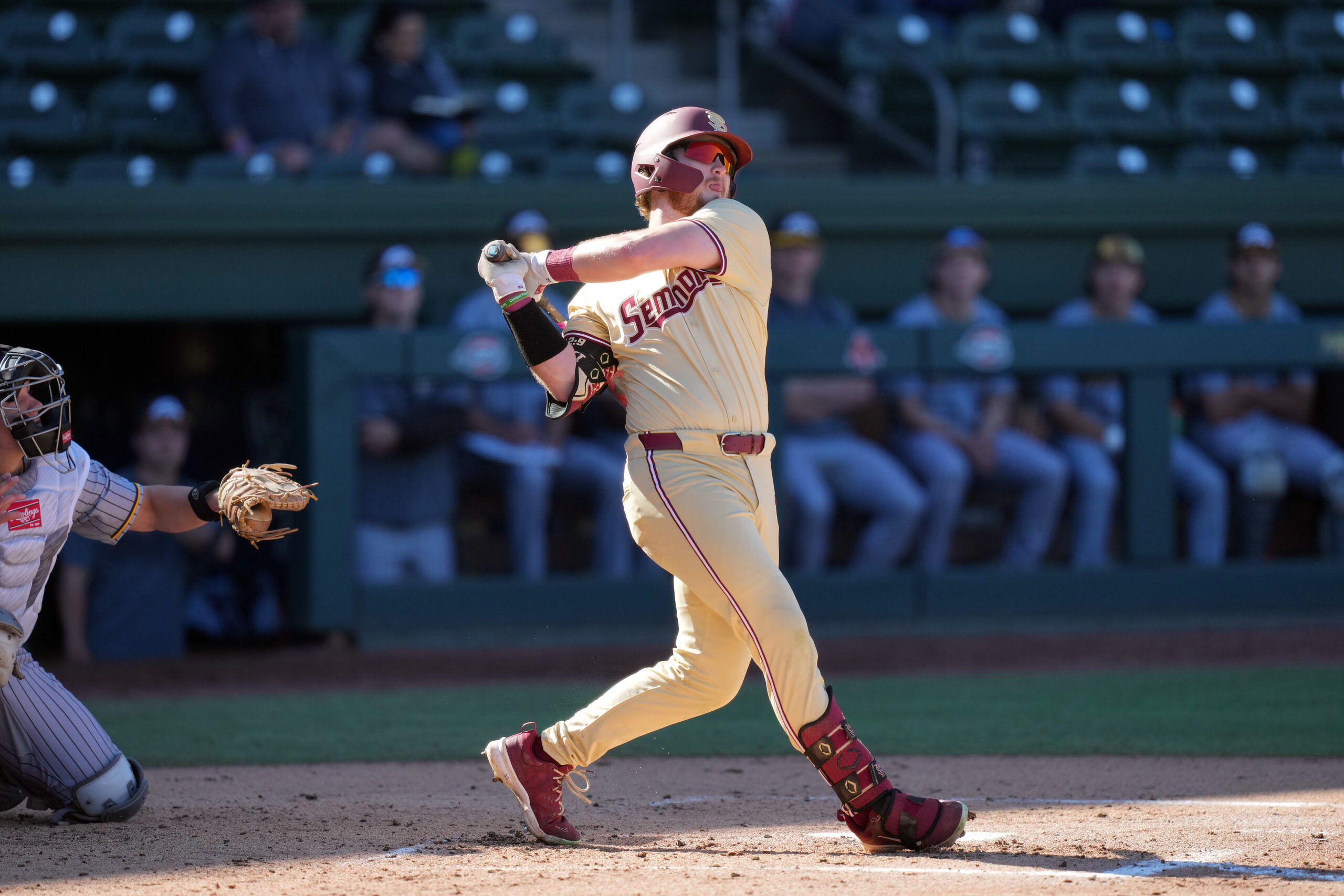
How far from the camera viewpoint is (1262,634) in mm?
7145

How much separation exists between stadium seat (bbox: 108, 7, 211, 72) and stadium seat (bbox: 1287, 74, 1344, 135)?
663 cm

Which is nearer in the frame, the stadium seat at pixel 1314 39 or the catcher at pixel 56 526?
the catcher at pixel 56 526

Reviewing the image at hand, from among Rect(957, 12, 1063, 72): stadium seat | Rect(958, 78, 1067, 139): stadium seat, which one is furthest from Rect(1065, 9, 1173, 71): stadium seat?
Rect(958, 78, 1067, 139): stadium seat

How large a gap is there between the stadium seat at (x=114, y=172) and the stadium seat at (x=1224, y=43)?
253 inches

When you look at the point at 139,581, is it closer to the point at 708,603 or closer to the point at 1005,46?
the point at 708,603

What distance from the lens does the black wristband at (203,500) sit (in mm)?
3445

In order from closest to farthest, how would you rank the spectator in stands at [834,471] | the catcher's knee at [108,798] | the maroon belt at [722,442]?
the maroon belt at [722,442] → the catcher's knee at [108,798] → the spectator in stands at [834,471]

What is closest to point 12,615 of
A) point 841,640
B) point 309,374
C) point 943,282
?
point 309,374

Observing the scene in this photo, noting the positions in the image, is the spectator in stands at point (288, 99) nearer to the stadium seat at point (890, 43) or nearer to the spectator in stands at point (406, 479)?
the spectator in stands at point (406, 479)

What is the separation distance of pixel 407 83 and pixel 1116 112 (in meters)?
4.34

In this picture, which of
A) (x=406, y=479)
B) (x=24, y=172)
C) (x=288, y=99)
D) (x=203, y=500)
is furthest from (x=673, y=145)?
(x=24, y=172)

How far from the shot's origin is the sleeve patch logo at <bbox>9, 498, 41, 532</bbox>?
3.38 metres

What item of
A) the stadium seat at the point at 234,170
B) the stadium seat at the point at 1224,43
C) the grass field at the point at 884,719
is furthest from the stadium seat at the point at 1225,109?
the stadium seat at the point at 234,170

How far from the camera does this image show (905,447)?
700cm
